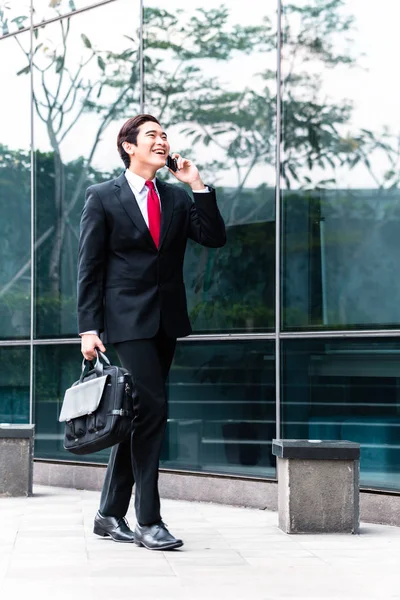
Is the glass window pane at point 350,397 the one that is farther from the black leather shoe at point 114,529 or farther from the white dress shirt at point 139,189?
the white dress shirt at point 139,189

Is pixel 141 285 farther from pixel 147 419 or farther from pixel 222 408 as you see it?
pixel 222 408

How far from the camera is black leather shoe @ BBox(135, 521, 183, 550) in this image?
5980 mm

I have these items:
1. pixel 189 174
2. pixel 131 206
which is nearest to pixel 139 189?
pixel 131 206

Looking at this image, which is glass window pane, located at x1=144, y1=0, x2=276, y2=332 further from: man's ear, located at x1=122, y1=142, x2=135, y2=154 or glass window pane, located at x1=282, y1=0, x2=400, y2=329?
man's ear, located at x1=122, y1=142, x2=135, y2=154

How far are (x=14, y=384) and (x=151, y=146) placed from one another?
5.43 metres

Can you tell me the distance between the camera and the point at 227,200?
29.9 ft

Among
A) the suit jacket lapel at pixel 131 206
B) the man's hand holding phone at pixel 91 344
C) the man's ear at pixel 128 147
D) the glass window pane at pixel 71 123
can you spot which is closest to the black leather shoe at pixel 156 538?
the man's hand holding phone at pixel 91 344

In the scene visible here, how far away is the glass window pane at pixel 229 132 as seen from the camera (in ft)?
29.1

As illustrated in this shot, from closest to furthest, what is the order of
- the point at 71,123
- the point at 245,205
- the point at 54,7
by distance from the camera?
the point at 245,205
the point at 71,123
the point at 54,7

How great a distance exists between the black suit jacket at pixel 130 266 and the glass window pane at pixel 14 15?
5644 millimetres

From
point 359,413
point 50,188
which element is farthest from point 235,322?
point 50,188

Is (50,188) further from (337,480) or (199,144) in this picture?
(337,480)

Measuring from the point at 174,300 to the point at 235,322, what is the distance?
283 cm

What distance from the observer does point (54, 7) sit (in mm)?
11094
